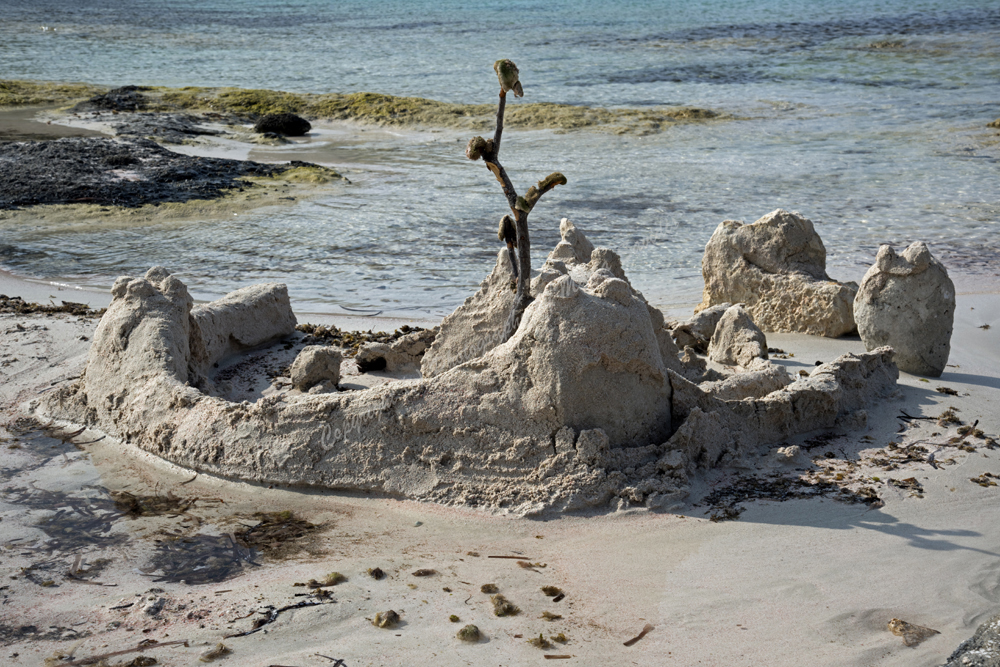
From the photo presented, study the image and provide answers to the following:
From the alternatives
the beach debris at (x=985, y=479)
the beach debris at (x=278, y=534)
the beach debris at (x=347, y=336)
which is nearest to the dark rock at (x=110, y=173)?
the beach debris at (x=347, y=336)

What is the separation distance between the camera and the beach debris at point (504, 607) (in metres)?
3.26

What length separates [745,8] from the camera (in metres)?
39.5

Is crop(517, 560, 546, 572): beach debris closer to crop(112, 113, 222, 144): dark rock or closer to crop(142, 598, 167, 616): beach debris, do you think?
crop(142, 598, 167, 616): beach debris

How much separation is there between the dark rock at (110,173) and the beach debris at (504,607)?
30.4 ft

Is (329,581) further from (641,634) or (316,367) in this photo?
(316,367)

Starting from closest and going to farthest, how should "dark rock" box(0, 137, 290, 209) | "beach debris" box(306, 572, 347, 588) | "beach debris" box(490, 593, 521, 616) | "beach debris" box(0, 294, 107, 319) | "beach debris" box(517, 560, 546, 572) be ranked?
"beach debris" box(490, 593, 521, 616), "beach debris" box(306, 572, 347, 588), "beach debris" box(517, 560, 546, 572), "beach debris" box(0, 294, 107, 319), "dark rock" box(0, 137, 290, 209)

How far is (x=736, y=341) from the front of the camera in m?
5.77

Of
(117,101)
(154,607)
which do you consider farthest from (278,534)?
(117,101)

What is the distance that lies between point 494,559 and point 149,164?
10785mm

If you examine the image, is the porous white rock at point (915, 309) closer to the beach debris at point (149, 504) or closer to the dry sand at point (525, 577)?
the dry sand at point (525, 577)

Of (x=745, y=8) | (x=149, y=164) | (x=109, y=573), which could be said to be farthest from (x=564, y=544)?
(x=745, y=8)

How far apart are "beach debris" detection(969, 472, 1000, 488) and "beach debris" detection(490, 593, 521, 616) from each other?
2.16 meters

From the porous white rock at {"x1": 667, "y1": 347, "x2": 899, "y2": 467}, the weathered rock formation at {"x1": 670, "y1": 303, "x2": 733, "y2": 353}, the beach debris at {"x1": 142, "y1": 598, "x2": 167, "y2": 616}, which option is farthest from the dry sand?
the weathered rock formation at {"x1": 670, "y1": 303, "x2": 733, "y2": 353}

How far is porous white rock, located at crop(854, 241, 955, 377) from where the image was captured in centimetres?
Answer: 551
